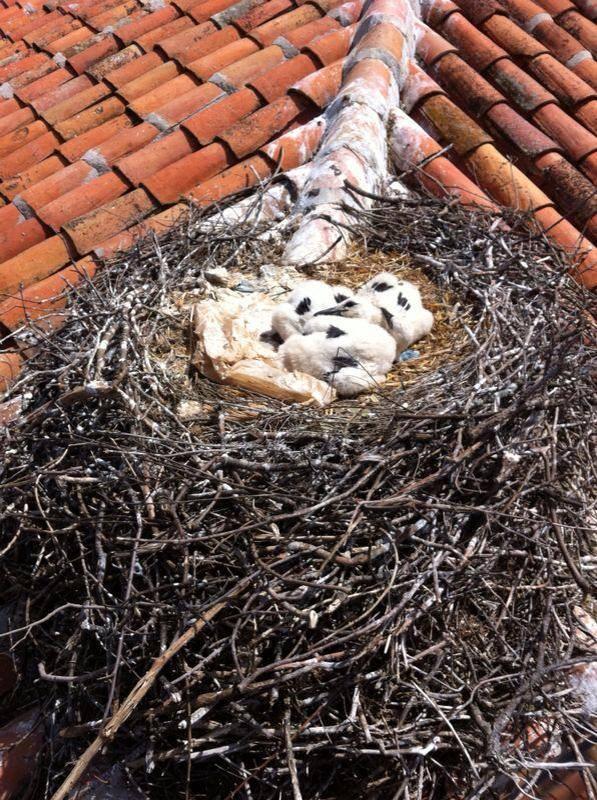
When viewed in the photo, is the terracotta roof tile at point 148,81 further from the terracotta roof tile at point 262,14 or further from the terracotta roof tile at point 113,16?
the terracotta roof tile at point 113,16

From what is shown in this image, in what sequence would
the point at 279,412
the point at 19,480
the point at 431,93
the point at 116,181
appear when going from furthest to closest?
the point at 431,93, the point at 116,181, the point at 279,412, the point at 19,480

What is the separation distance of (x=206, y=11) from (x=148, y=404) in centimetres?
321

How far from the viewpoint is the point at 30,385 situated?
309 centimetres

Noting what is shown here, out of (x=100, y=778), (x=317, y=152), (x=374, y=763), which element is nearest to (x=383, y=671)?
(x=374, y=763)

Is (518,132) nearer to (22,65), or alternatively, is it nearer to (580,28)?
(580,28)

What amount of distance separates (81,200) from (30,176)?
0.49 metres

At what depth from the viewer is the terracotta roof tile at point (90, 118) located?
14.3 ft

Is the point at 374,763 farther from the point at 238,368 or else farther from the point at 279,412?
the point at 238,368

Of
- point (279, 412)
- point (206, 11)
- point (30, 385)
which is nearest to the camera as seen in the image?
point (279, 412)

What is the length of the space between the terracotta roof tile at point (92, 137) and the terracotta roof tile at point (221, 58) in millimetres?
508

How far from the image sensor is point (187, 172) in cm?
395

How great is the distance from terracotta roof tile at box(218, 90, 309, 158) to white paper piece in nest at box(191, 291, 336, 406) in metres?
1.04

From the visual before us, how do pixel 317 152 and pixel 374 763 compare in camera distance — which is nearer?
pixel 374 763

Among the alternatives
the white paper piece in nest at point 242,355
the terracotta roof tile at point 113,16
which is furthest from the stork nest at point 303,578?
the terracotta roof tile at point 113,16
